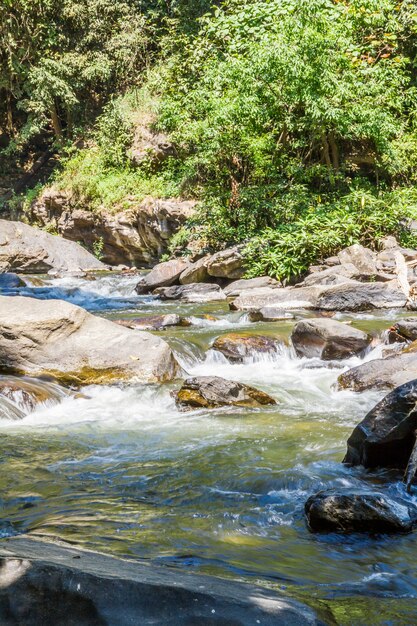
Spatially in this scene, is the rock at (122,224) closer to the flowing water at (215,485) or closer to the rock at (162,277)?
the rock at (162,277)

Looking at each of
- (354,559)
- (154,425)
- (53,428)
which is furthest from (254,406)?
(354,559)

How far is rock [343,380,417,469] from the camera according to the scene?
4004 millimetres

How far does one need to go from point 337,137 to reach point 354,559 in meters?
15.3

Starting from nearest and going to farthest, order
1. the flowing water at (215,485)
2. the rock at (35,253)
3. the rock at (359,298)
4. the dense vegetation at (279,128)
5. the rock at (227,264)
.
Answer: the flowing water at (215,485) < the rock at (359,298) < the dense vegetation at (279,128) < the rock at (227,264) < the rock at (35,253)

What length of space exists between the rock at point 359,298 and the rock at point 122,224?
7200 mm

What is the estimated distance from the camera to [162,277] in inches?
590

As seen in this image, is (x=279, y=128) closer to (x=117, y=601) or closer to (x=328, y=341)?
(x=328, y=341)

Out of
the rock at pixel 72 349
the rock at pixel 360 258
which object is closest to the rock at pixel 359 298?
the rock at pixel 360 258

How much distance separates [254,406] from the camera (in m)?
6.35

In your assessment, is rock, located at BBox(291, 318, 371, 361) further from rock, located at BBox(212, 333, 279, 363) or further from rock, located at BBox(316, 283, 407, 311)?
rock, located at BBox(316, 283, 407, 311)

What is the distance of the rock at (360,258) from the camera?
1312 centimetres

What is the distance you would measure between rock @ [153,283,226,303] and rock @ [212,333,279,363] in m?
4.69

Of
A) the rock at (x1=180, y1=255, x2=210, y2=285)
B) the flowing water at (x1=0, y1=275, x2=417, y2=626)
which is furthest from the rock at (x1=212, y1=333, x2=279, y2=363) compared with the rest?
the rock at (x1=180, y1=255, x2=210, y2=285)

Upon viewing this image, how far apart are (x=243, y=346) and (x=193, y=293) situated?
5.45 m
